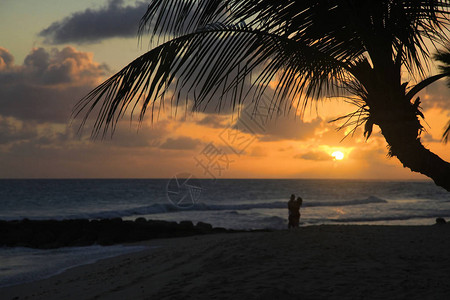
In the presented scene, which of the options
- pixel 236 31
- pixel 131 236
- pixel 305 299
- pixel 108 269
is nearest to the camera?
pixel 236 31

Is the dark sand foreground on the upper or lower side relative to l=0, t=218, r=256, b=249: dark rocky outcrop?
upper

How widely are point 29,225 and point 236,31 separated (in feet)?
72.0

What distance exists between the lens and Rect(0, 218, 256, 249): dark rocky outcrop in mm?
17484

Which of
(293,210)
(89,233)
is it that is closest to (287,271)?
(293,210)

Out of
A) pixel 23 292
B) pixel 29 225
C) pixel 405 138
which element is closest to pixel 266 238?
pixel 23 292

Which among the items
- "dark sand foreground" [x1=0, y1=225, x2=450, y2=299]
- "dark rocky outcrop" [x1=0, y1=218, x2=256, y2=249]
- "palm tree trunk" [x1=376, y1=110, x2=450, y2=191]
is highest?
"palm tree trunk" [x1=376, y1=110, x2=450, y2=191]

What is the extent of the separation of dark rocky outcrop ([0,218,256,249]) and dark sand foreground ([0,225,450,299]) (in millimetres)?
7011

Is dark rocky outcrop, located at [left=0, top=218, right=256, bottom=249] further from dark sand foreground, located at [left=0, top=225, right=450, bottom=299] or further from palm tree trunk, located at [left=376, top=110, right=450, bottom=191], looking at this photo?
palm tree trunk, located at [left=376, top=110, right=450, bottom=191]

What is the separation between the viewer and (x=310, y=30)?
3367 mm

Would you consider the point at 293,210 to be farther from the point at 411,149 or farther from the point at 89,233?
the point at 411,149

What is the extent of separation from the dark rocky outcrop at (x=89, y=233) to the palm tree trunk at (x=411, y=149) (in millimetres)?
15369

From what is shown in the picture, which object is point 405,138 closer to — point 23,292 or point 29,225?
point 23,292

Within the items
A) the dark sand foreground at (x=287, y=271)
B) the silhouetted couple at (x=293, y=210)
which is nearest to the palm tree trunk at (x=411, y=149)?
the dark sand foreground at (x=287, y=271)

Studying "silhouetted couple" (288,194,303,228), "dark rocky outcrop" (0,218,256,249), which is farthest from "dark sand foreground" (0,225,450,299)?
"dark rocky outcrop" (0,218,256,249)
